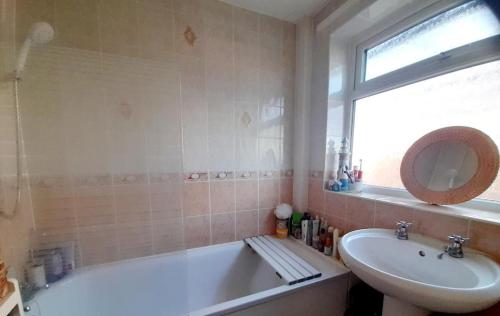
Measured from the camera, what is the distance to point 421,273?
0.84 m

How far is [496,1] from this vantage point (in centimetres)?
88

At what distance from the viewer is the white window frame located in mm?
888

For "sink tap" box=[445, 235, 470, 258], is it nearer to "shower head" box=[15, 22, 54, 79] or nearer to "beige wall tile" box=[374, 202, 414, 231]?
"beige wall tile" box=[374, 202, 414, 231]

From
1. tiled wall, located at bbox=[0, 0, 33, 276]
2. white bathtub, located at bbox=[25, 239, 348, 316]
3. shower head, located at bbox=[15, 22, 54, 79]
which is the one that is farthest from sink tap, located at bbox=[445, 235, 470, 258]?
shower head, located at bbox=[15, 22, 54, 79]

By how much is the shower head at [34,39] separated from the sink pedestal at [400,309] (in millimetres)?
1979

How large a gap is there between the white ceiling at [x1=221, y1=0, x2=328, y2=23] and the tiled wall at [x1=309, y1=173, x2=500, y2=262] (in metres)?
1.25

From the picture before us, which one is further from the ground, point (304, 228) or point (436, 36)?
point (436, 36)

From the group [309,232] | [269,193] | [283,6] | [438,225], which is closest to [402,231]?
[438,225]

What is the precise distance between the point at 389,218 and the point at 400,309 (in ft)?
1.44

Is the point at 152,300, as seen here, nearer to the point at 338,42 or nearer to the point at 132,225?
the point at 132,225

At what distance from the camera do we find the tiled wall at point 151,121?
1.05 m

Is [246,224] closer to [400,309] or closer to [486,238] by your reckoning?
[400,309]

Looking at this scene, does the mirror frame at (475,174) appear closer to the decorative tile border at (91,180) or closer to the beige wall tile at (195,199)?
the beige wall tile at (195,199)

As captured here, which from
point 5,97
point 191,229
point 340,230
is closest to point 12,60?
point 5,97
